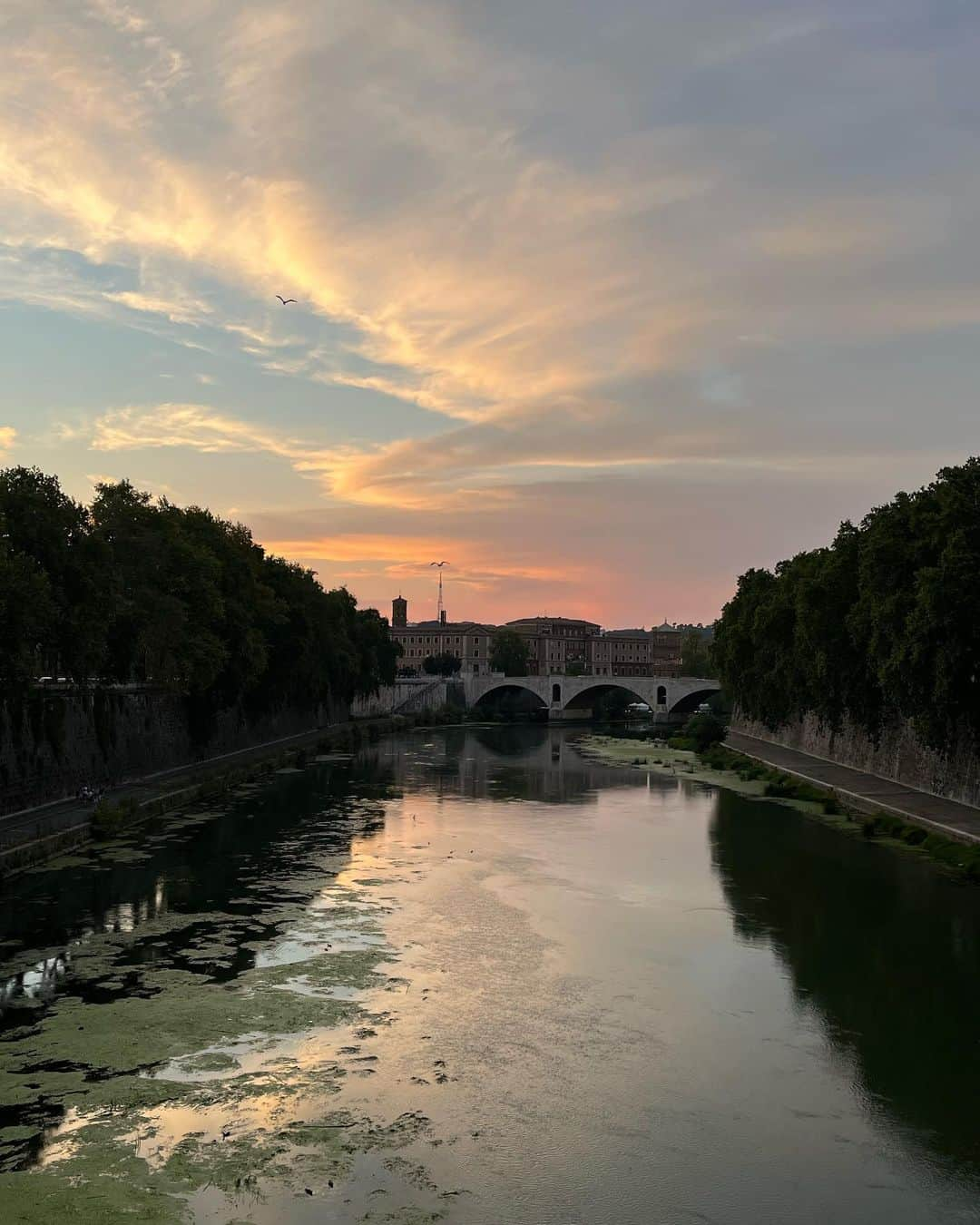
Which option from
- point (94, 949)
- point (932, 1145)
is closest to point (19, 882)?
point (94, 949)

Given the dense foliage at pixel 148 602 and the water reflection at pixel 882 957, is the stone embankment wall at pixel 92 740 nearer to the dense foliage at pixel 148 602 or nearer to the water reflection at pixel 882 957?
the dense foliage at pixel 148 602

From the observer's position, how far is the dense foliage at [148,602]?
33.5 metres

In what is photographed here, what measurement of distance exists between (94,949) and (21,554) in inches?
502

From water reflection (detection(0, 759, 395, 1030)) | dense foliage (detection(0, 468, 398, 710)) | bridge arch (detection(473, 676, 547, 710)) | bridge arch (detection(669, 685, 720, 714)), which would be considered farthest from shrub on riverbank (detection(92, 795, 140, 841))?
bridge arch (detection(473, 676, 547, 710))

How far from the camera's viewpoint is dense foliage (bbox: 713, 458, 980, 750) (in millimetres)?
34844

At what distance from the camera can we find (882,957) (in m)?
24.2

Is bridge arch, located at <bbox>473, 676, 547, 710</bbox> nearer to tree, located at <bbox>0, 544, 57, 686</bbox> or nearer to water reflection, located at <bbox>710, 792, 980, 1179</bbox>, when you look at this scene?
water reflection, located at <bbox>710, 792, 980, 1179</bbox>

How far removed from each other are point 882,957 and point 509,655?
165577 millimetres

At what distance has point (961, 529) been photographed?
35.2 meters

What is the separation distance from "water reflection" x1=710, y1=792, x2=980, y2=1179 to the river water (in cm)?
8

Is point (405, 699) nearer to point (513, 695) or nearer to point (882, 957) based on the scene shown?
point (513, 695)

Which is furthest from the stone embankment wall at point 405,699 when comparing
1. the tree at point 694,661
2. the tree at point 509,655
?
the tree at point 694,661

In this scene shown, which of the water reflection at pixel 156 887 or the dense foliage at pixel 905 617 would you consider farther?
the dense foliage at pixel 905 617

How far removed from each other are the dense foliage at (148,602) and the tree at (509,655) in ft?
354
